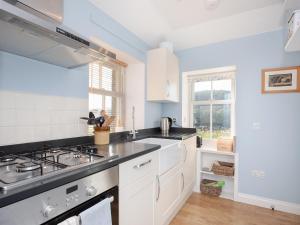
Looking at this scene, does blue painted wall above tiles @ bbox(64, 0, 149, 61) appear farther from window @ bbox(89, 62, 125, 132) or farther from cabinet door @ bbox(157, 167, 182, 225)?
cabinet door @ bbox(157, 167, 182, 225)

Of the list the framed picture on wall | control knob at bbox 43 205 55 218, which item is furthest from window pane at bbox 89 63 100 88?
the framed picture on wall

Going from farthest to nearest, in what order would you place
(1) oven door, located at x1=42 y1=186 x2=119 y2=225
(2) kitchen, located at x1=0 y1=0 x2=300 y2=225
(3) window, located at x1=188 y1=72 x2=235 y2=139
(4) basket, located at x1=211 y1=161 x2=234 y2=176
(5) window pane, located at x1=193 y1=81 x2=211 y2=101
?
1. (5) window pane, located at x1=193 y1=81 x2=211 y2=101
2. (3) window, located at x1=188 y1=72 x2=235 y2=139
3. (4) basket, located at x1=211 y1=161 x2=234 y2=176
4. (2) kitchen, located at x1=0 y1=0 x2=300 y2=225
5. (1) oven door, located at x1=42 y1=186 x2=119 y2=225

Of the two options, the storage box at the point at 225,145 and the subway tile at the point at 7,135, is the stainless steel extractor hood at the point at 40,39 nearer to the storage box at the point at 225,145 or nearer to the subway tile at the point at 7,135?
the subway tile at the point at 7,135

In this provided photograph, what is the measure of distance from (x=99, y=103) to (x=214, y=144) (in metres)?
1.95

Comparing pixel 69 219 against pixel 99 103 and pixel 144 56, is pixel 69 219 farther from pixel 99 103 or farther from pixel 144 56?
pixel 144 56

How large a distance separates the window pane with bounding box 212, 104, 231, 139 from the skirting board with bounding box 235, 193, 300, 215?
91 centimetres

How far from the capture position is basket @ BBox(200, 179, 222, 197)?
254 cm

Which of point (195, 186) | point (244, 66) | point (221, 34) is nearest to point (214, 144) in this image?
point (195, 186)

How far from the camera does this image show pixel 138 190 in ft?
4.34

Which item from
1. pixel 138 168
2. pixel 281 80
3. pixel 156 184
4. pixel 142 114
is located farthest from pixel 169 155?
pixel 281 80

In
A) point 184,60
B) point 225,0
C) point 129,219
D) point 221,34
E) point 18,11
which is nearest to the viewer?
point 18,11

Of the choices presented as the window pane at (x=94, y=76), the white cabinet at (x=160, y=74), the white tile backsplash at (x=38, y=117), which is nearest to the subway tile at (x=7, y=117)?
the white tile backsplash at (x=38, y=117)

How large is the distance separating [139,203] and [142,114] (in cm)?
141

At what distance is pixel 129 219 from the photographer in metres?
1.22
